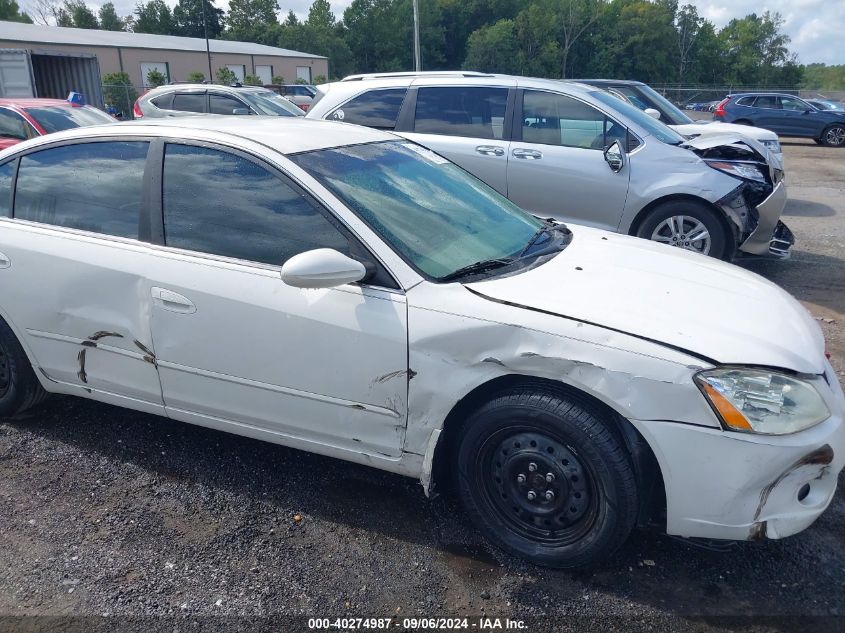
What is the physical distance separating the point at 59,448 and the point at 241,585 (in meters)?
1.62

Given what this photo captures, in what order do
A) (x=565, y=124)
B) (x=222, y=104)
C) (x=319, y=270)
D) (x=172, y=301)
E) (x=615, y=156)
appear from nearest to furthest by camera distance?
(x=319, y=270) < (x=172, y=301) < (x=615, y=156) < (x=565, y=124) < (x=222, y=104)

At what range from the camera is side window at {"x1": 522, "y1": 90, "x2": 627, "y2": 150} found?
643 cm

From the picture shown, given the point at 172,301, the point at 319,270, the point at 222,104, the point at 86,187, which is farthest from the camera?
the point at 222,104

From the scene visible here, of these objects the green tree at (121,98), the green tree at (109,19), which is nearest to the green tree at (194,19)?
the green tree at (109,19)

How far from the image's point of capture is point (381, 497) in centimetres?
322

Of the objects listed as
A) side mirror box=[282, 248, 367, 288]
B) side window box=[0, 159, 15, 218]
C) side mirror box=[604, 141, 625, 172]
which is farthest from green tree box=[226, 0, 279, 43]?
side mirror box=[282, 248, 367, 288]

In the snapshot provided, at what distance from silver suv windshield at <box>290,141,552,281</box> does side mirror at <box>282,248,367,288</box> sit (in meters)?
0.26

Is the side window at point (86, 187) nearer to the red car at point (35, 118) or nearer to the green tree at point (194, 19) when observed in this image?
the red car at point (35, 118)

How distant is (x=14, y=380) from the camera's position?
368 centimetres

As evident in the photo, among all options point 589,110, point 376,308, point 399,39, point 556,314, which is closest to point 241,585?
point 376,308

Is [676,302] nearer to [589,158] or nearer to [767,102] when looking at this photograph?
[589,158]

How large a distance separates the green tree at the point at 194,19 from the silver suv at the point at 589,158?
72165 mm

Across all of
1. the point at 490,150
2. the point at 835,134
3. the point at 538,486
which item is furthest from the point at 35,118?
the point at 835,134

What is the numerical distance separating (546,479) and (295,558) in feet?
3.54
